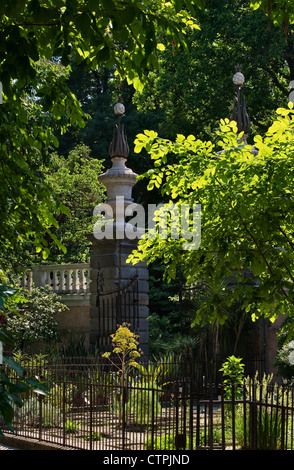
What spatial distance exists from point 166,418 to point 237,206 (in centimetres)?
415

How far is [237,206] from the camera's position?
683cm

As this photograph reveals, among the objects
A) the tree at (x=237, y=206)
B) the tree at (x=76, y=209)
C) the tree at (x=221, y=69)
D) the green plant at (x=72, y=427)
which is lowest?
the green plant at (x=72, y=427)

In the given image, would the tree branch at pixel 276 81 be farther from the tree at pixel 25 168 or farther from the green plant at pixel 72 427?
the tree at pixel 25 168

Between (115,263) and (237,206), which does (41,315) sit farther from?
(237,206)

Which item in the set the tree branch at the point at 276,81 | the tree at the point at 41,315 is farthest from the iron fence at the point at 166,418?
the tree branch at the point at 276,81

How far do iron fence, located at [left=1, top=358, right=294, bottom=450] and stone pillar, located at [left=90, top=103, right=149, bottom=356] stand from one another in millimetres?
3151

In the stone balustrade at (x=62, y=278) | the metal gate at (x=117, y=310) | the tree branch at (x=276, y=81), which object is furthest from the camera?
the tree branch at (x=276, y=81)

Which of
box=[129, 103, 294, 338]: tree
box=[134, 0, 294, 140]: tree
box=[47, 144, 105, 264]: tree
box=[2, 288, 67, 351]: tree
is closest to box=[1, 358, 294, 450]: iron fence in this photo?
box=[129, 103, 294, 338]: tree

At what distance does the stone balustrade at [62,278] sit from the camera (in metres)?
21.2

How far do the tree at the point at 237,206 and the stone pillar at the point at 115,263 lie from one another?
949 centimetres

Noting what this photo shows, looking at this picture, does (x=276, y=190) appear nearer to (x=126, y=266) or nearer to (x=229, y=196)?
(x=229, y=196)

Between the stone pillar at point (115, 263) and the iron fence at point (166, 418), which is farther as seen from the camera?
the stone pillar at point (115, 263)

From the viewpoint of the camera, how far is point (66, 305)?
69.7 ft
